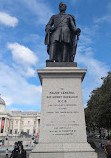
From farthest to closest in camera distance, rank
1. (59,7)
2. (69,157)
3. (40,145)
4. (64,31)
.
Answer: (59,7) < (64,31) < (40,145) < (69,157)

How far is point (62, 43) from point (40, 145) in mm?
4792

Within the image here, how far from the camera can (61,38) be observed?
25.9 ft

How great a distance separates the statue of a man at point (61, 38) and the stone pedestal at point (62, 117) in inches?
44.8

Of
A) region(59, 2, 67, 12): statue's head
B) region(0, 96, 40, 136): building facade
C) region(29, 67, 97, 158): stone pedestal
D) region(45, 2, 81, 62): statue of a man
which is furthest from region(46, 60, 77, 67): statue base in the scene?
region(0, 96, 40, 136): building facade

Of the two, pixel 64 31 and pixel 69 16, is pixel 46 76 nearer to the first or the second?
pixel 64 31

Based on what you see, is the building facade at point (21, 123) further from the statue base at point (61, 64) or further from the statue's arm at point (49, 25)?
the statue base at point (61, 64)

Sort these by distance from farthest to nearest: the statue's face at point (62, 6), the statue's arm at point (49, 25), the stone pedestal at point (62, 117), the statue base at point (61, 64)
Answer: the statue's face at point (62, 6), the statue's arm at point (49, 25), the statue base at point (61, 64), the stone pedestal at point (62, 117)

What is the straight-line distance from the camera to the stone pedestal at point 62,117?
5.61m

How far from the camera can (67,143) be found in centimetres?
591

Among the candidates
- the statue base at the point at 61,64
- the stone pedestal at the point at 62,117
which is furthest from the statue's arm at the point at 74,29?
the stone pedestal at the point at 62,117

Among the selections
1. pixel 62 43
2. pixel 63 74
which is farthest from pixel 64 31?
pixel 63 74

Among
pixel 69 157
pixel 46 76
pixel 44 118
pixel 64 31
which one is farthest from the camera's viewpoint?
pixel 64 31

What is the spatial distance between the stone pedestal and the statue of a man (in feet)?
3.73

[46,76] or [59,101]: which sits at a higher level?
[46,76]
